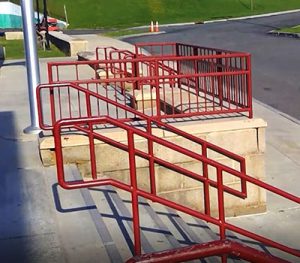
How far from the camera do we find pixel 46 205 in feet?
20.7

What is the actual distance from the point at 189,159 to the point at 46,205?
228 centimetres

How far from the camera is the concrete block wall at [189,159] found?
302 inches

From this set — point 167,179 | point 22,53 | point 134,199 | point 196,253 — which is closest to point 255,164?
point 167,179

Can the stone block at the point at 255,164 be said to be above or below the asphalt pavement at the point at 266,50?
above

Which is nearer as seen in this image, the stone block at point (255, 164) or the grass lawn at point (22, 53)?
the stone block at point (255, 164)

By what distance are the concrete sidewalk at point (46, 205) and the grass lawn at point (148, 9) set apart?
47571 millimetres

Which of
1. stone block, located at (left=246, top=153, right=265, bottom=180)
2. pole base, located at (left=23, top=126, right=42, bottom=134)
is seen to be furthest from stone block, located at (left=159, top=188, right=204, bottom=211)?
pole base, located at (left=23, top=126, right=42, bottom=134)

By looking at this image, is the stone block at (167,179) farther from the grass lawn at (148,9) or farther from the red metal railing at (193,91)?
Answer: the grass lawn at (148,9)

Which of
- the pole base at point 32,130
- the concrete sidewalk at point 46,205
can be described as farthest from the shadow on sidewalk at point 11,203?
the pole base at point 32,130

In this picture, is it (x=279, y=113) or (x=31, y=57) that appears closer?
(x=31, y=57)

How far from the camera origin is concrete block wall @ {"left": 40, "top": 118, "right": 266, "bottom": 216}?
7.66 metres

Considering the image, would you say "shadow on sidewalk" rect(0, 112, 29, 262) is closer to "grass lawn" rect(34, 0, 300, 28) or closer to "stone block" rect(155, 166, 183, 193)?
"stone block" rect(155, 166, 183, 193)

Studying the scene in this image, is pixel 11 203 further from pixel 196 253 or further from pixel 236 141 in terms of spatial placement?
pixel 196 253

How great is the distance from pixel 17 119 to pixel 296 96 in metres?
7.57
